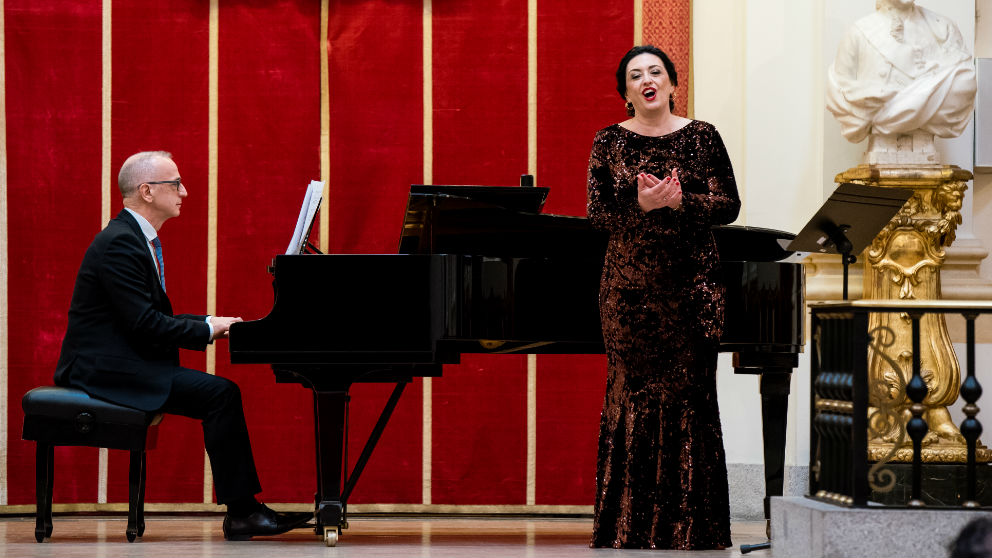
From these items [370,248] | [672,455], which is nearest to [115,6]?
[370,248]

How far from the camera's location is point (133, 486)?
4125mm

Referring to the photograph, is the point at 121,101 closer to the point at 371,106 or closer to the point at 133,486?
the point at 371,106

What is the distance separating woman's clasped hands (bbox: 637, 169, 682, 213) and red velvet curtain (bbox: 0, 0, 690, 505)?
79.2 inches

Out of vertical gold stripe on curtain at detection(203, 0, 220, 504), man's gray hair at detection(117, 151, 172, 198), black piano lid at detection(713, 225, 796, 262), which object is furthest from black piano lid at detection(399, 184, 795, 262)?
vertical gold stripe on curtain at detection(203, 0, 220, 504)

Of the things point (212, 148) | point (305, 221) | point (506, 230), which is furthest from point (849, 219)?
point (212, 148)

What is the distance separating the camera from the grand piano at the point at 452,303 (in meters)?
3.83

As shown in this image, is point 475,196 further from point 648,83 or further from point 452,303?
point 648,83

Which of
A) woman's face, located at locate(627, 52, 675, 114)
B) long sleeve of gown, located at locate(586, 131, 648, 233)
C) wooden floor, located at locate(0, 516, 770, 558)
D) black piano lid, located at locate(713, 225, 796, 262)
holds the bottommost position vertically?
wooden floor, located at locate(0, 516, 770, 558)

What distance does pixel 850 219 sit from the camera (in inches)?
138

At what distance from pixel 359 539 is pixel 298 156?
1.98 metres

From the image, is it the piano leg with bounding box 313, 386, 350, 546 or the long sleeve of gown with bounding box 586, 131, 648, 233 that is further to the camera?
the piano leg with bounding box 313, 386, 350, 546

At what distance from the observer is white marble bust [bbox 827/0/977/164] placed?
4938 mm

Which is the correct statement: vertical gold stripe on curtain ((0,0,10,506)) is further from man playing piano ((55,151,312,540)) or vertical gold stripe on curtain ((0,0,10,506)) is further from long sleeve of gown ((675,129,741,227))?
long sleeve of gown ((675,129,741,227))

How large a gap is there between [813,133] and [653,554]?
258 centimetres
